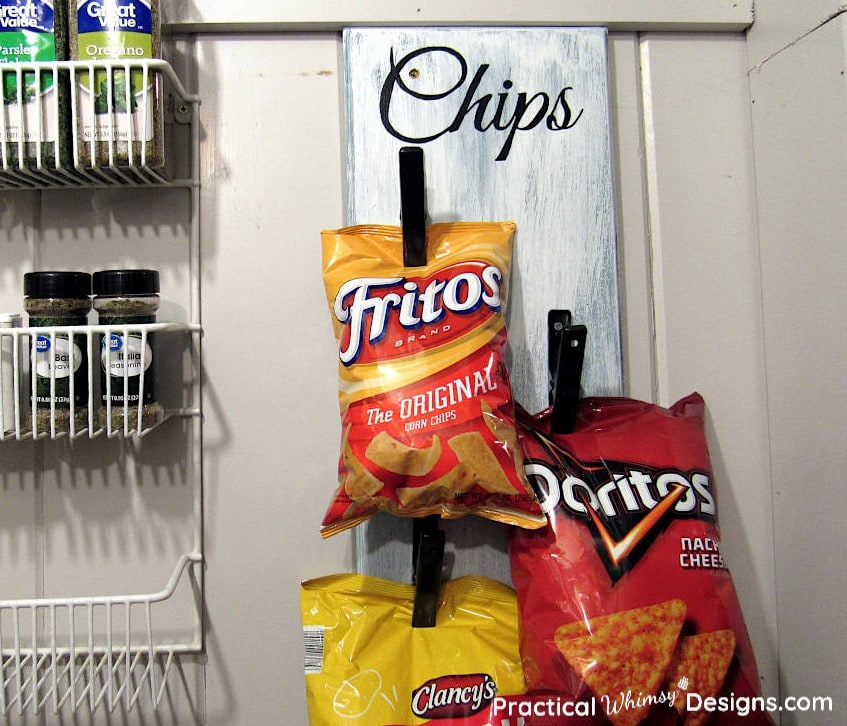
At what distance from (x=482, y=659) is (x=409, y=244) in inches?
19.5

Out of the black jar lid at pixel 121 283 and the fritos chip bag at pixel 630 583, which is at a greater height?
the black jar lid at pixel 121 283

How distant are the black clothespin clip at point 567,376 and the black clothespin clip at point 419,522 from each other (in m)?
0.19

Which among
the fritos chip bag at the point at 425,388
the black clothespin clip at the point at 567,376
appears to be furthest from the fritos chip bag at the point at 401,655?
the black clothespin clip at the point at 567,376

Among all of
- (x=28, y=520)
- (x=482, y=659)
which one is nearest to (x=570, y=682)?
(x=482, y=659)

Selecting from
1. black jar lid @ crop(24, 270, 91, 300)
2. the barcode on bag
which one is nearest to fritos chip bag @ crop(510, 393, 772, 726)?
the barcode on bag

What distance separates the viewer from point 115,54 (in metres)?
0.79

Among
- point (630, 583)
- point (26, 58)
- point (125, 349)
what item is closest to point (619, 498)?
point (630, 583)

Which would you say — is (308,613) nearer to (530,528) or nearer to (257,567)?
(257,567)

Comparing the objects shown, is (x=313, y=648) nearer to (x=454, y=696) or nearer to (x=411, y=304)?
(x=454, y=696)

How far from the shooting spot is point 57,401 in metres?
0.80

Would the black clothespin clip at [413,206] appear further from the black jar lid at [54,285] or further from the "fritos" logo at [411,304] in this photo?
the black jar lid at [54,285]

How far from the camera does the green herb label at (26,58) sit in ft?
2.59

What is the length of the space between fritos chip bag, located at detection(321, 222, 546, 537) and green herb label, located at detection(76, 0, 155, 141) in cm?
26

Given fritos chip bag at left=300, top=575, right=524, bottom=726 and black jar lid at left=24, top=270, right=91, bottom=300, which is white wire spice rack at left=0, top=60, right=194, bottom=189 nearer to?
black jar lid at left=24, top=270, right=91, bottom=300
